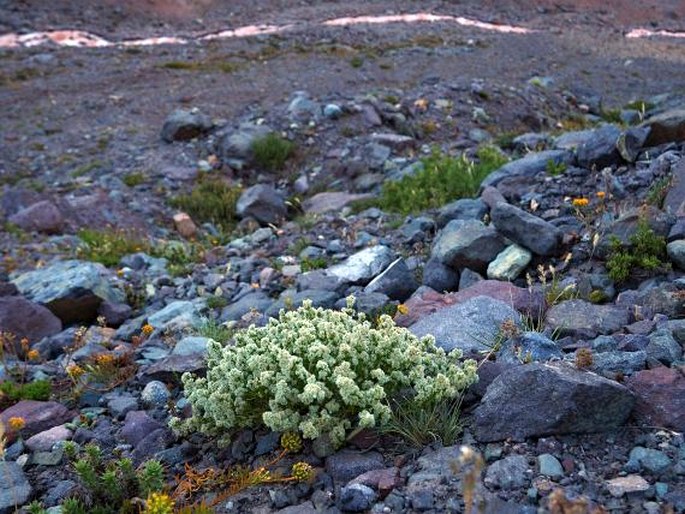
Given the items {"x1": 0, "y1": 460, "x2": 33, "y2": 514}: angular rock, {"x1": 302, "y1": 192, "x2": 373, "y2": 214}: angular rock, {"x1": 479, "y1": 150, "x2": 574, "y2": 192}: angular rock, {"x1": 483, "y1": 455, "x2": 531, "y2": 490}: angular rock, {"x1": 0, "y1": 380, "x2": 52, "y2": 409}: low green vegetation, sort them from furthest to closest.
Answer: {"x1": 302, "y1": 192, "x2": 373, "y2": 214}: angular rock, {"x1": 479, "y1": 150, "x2": 574, "y2": 192}: angular rock, {"x1": 0, "y1": 380, "x2": 52, "y2": 409}: low green vegetation, {"x1": 0, "y1": 460, "x2": 33, "y2": 514}: angular rock, {"x1": 483, "y1": 455, "x2": 531, "y2": 490}: angular rock

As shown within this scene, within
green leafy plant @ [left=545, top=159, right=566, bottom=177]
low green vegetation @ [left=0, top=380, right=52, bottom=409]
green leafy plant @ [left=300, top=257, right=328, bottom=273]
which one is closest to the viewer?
low green vegetation @ [left=0, top=380, right=52, bottom=409]

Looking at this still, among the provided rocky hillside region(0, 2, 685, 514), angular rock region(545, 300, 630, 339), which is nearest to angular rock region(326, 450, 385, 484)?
rocky hillside region(0, 2, 685, 514)

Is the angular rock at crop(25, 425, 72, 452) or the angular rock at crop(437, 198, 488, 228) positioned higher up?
the angular rock at crop(25, 425, 72, 452)

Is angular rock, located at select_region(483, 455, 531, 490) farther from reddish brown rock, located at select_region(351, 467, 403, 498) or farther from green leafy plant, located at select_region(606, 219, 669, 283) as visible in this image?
green leafy plant, located at select_region(606, 219, 669, 283)

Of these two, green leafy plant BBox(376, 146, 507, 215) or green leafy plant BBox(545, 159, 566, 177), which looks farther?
green leafy plant BBox(376, 146, 507, 215)

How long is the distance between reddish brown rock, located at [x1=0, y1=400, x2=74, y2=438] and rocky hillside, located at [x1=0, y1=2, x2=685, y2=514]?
0.02 m

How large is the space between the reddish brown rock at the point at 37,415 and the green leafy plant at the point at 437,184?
198 inches

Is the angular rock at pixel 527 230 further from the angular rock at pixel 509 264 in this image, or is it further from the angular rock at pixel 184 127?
the angular rock at pixel 184 127

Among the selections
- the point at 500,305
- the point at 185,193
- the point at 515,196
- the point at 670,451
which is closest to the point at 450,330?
the point at 500,305

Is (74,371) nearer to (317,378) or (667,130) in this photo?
(317,378)

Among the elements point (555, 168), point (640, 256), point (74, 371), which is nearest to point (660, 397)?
point (640, 256)

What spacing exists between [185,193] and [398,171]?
362 centimetres

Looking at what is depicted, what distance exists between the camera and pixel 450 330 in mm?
4781

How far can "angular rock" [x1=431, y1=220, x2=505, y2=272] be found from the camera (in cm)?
633
